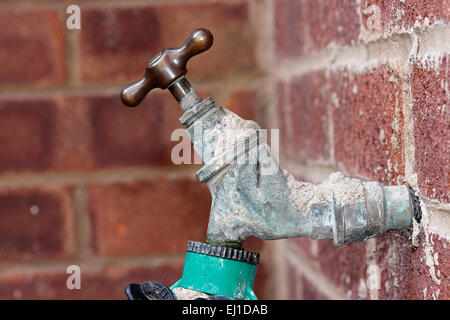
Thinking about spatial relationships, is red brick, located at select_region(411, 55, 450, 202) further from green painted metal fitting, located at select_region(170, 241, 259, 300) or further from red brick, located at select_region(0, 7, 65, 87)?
red brick, located at select_region(0, 7, 65, 87)

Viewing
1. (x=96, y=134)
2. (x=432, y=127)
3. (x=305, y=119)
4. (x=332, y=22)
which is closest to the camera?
(x=432, y=127)

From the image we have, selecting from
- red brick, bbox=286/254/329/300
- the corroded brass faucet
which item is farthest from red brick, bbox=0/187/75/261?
the corroded brass faucet

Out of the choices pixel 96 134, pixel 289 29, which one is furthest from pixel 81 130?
pixel 289 29

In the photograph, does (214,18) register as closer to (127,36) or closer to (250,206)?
(127,36)

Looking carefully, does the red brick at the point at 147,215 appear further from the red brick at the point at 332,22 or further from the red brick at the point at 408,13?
the red brick at the point at 408,13

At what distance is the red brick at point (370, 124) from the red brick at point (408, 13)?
0.09 feet

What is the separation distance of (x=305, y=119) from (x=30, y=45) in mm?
310

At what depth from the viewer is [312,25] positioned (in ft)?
1.63

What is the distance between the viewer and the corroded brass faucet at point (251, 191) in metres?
0.31

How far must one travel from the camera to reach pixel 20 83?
2.12 ft

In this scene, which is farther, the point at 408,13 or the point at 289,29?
the point at 289,29

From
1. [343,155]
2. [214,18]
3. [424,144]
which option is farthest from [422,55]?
[214,18]

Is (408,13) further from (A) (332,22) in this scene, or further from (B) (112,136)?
(B) (112,136)

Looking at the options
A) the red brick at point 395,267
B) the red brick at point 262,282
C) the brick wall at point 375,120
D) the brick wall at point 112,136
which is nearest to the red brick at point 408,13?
the brick wall at point 375,120
